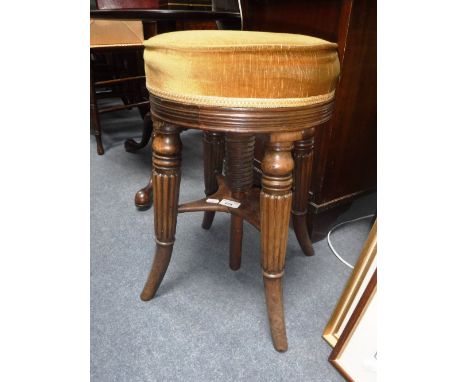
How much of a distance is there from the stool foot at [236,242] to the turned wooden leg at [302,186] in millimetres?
175

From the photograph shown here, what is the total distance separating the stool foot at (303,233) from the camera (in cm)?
103

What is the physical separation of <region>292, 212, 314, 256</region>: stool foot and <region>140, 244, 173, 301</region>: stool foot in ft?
1.27

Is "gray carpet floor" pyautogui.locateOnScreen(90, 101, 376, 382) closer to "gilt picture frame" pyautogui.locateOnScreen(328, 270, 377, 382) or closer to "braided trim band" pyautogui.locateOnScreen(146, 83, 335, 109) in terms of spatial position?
"gilt picture frame" pyautogui.locateOnScreen(328, 270, 377, 382)

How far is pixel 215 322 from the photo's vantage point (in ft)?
2.81

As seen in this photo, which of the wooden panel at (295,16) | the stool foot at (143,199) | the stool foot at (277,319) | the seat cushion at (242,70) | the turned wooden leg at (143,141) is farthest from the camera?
the turned wooden leg at (143,141)

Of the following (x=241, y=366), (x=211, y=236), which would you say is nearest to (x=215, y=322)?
(x=241, y=366)

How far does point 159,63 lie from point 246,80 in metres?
0.16

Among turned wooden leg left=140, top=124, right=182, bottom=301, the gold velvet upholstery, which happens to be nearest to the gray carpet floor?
turned wooden leg left=140, top=124, right=182, bottom=301

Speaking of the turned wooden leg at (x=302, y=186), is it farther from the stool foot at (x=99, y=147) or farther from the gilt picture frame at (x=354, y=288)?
the stool foot at (x=99, y=147)

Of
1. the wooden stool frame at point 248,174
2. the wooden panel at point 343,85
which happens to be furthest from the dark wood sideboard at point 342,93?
the wooden stool frame at point 248,174

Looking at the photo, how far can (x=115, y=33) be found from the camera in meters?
1.85
